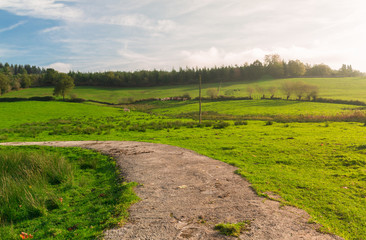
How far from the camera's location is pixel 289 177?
11.0m

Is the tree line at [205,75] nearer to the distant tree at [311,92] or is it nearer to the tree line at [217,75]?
the tree line at [217,75]

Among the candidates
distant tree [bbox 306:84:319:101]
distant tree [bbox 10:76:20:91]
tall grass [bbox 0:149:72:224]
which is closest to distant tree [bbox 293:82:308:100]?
distant tree [bbox 306:84:319:101]

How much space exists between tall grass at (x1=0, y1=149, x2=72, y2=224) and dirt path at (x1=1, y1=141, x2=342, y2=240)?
3.47 meters

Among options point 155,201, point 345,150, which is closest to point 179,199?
point 155,201

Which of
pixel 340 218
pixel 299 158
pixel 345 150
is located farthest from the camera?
pixel 345 150

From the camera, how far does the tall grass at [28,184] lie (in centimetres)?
902

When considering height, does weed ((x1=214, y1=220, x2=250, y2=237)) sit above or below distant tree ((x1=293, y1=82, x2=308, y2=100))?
below

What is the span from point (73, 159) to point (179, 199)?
10.7 metres

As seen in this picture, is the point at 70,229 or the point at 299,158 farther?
the point at 299,158

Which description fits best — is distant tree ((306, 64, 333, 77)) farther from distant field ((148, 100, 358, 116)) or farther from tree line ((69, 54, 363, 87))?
distant field ((148, 100, 358, 116))

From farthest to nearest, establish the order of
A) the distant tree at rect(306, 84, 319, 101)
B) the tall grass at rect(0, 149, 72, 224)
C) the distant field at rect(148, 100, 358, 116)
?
the distant tree at rect(306, 84, 319, 101), the distant field at rect(148, 100, 358, 116), the tall grass at rect(0, 149, 72, 224)

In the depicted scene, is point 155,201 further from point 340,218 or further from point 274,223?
point 340,218

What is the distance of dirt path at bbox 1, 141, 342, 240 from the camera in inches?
251

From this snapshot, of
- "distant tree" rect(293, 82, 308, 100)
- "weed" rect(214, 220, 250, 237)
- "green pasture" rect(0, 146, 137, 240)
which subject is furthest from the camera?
"distant tree" rect(293, 82, 308, 100)
